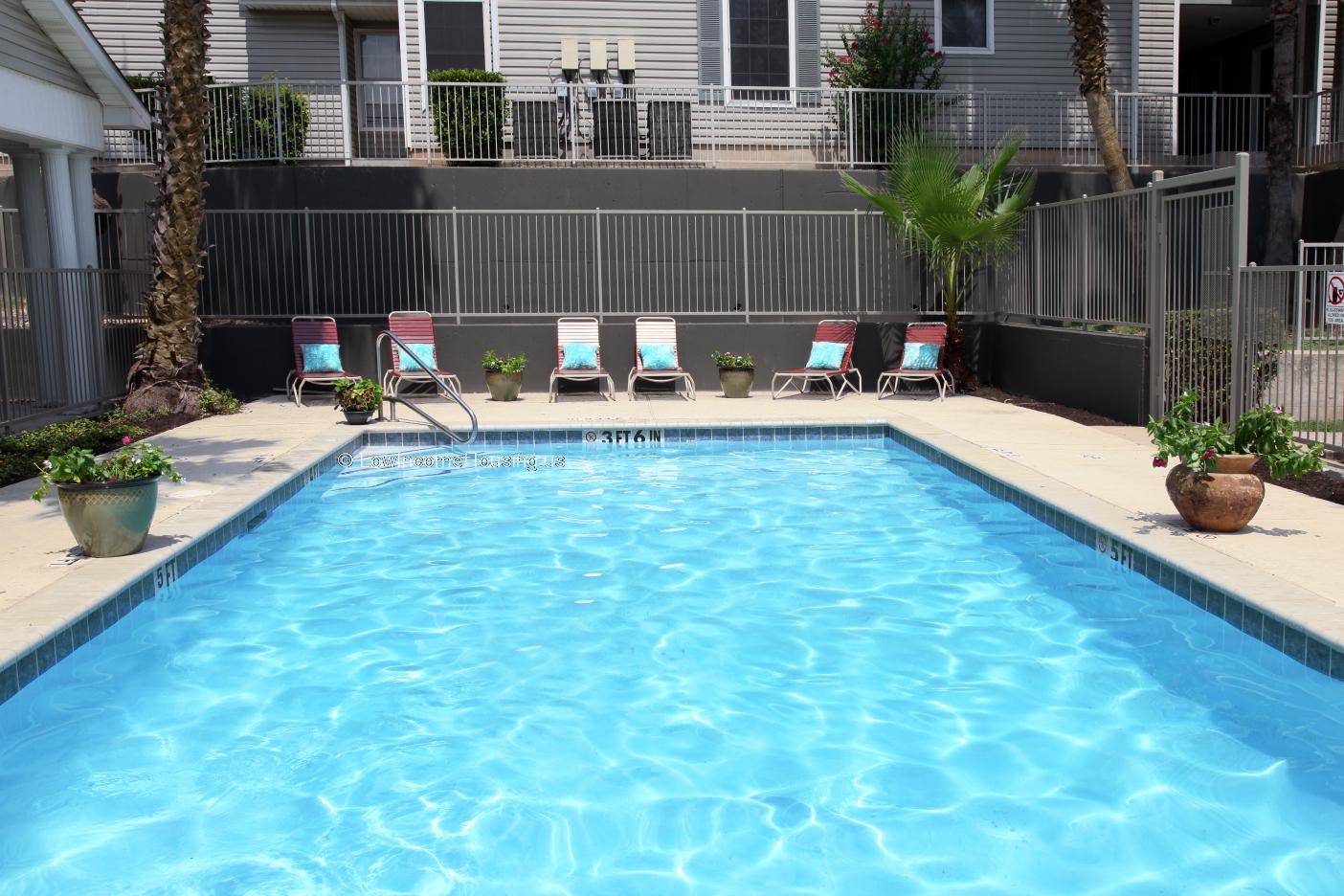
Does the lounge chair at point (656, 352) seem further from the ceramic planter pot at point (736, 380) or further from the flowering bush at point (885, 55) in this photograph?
the flowering bush at point (885, 55)

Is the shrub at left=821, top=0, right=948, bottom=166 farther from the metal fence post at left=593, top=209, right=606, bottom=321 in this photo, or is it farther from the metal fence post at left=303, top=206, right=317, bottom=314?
the metal fence post at left=303, top=206, right=317, bottom=314

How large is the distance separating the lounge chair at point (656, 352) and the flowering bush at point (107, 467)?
795 cm

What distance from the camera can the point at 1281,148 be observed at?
53.7 ft

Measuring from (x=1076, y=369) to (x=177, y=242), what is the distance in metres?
9.14

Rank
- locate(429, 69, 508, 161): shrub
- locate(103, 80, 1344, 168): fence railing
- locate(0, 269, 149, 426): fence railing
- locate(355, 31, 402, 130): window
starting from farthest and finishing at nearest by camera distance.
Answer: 1. locate(355, 31, 402, 130): window
2. locate(103, 80, 1344, 168): fence railing
3. locate(429, 69, 508, 161): shrub
4. locate(0, 269, 149, 426): fence railing

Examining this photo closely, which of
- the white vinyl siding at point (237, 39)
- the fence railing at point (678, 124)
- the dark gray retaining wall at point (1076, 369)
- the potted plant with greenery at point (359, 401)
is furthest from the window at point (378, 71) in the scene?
the dark gray retaining wall at point (1076, 369)

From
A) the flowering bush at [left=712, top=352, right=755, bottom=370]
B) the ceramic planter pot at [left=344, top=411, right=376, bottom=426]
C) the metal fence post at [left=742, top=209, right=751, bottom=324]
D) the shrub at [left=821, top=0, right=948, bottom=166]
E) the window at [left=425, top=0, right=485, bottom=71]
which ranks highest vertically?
the window at [left=425, top=0, right=485, bottom=71]

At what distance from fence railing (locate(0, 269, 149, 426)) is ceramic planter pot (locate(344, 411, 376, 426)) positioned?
8.63 feet

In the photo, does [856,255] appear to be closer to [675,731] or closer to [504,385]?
[504,385]

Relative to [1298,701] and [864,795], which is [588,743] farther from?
[1298,701]

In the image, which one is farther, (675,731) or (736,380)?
(736,380)

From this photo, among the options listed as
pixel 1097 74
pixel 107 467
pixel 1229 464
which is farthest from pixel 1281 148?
pixel 107 467

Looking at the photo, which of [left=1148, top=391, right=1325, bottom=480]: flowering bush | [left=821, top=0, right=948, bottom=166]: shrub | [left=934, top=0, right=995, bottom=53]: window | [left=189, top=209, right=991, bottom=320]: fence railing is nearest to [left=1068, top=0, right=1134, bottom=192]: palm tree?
[left=189, top=209, right=991, bottom=320]: fence railing

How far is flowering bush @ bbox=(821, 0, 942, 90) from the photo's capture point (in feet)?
60.6
